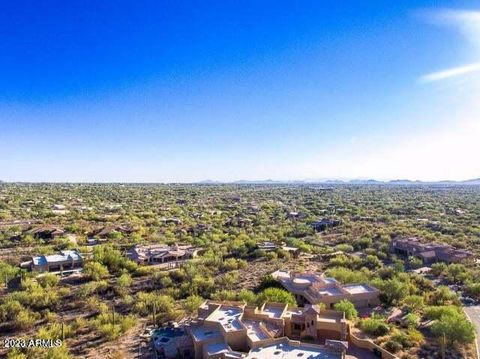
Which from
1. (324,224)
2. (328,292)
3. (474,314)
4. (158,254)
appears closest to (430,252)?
(474,314)

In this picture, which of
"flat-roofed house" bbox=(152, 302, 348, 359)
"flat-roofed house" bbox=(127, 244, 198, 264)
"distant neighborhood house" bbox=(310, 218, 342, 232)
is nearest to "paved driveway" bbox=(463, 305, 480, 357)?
"flat-roofed house" bbox=(152, 302, 348, 359)

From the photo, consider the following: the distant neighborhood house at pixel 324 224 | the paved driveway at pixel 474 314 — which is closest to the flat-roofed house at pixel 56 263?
the paved driveway at pixel 474 314

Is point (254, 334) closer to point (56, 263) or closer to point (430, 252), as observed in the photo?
point (56, 263)

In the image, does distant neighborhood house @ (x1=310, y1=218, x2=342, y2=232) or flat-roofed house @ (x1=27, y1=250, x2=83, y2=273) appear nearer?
flat-roofed house @ (x1=27, y1=250, x2=83, y2=273)

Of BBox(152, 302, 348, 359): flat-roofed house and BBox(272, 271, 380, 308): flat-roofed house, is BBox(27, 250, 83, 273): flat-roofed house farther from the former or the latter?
BBox(272, 271, 380, 308): flat-roofed house

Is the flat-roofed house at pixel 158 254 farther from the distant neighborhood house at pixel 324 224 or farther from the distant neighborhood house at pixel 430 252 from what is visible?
the distant neighborhood house at pixel 324 224

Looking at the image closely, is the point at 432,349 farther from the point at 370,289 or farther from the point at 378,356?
the point at 370,289

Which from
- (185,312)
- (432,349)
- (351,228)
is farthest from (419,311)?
(351,228)
